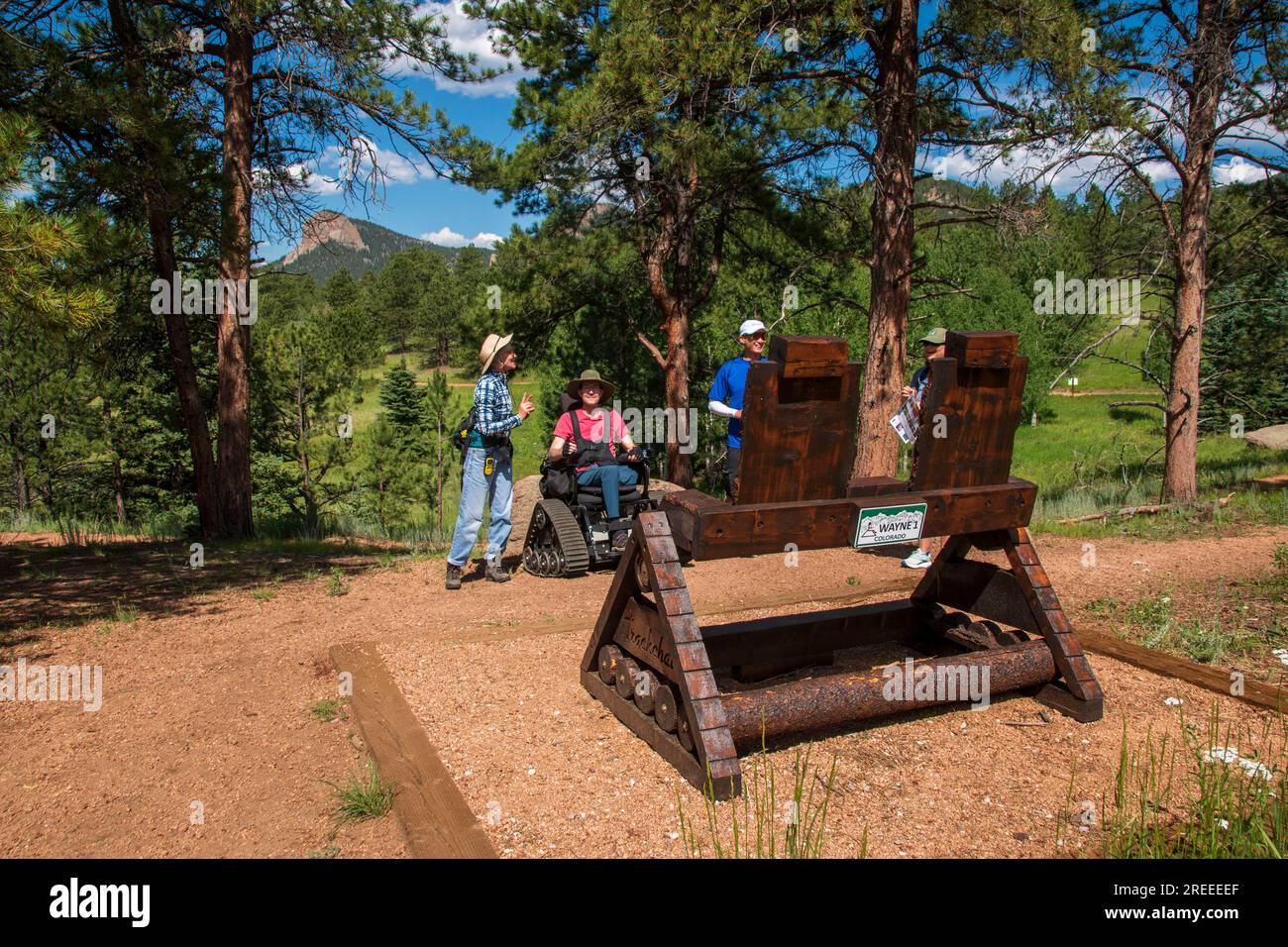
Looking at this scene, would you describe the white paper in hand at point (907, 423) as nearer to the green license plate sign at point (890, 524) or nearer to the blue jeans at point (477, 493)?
the green license plate sign at point (890, 524)

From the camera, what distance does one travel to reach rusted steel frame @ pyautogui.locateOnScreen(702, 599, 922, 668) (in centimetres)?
463

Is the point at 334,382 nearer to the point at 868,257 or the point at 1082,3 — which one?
the point at 868,257

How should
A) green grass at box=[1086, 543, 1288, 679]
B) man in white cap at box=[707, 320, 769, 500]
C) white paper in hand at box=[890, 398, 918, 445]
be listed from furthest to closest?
white paper in hand at box=[890, 398, 918, 445] < man in white cap at box=[707, 320, 769, 500] < green grass at box=[1086, 543, 1288, 679]

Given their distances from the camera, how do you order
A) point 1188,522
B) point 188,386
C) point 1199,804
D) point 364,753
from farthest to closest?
point 188,386, point 1188,522, point 364,753, point 1199,804

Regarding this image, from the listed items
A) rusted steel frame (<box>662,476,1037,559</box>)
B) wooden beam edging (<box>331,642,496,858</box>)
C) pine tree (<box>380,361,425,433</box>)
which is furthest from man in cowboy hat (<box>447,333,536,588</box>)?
pine tree (<box>380,361,425,433</box>)

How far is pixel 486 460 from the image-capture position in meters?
7.21

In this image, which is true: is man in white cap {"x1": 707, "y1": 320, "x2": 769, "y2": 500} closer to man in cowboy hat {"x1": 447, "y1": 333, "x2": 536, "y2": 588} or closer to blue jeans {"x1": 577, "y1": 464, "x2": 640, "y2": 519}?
blue jeans {"x1": 577, "y1": 464, "x2": 640, "y2": 519}

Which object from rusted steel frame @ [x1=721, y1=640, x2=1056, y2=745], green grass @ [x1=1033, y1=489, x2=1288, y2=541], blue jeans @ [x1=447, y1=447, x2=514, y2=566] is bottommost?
rusted steel frame @ [x1=721, y1=640, x2=1056, y2=745]

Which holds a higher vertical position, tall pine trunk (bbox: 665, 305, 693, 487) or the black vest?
tall pine trunk (bbox: 665, 305, 693, 487)

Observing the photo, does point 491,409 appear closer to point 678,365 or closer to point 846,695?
point 846,695

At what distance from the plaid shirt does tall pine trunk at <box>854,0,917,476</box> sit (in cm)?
423

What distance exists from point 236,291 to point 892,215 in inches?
320

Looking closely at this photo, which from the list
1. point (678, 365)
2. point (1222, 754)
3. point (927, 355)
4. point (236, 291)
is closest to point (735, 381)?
point (927, 355)

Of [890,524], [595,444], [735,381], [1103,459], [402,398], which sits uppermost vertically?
[402,398]
